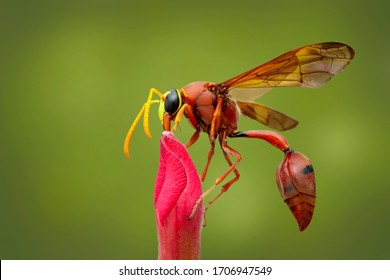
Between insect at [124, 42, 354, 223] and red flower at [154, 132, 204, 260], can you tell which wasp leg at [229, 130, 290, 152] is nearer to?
insect at [124, 42, 354, 223]

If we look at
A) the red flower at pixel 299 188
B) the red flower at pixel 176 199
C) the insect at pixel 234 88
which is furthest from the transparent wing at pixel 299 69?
the red flower at pixel 176 199

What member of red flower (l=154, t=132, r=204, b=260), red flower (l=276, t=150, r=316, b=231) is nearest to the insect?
red flower (l=276, t=150, r=316, b=231)

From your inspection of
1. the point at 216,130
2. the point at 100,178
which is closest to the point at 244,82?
the point at 216,130

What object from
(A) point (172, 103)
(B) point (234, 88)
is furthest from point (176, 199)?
(B) point (234, 88)

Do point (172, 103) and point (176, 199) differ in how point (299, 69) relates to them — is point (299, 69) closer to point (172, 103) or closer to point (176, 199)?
point (172, 103)

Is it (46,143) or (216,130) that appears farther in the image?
(46,143)

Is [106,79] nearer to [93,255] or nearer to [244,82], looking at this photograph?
[93,255]
